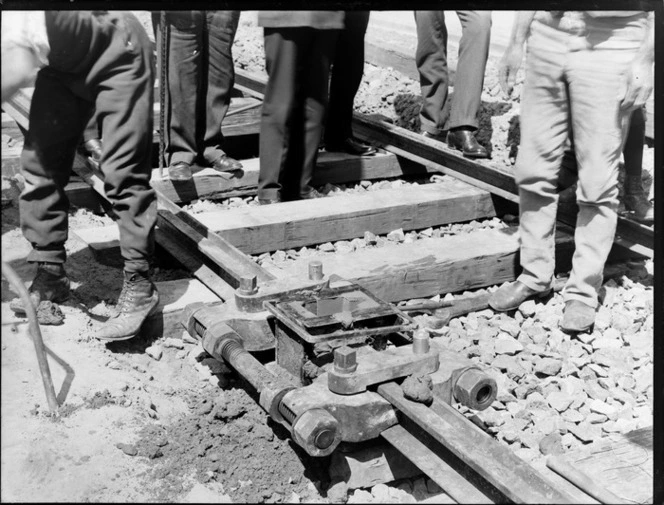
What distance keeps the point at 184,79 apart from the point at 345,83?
1.45 meters

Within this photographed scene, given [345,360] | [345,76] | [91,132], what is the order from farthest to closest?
[345,76] → [91,132] → [345,360]

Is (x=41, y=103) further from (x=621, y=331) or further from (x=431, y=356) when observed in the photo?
(x=621, y=331)

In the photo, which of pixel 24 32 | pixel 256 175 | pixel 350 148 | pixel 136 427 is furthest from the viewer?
pixel 350 148

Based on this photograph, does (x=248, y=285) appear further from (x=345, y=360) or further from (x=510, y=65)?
(x=510, y=65)

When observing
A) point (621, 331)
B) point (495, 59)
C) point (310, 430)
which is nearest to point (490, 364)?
point (621, 331)

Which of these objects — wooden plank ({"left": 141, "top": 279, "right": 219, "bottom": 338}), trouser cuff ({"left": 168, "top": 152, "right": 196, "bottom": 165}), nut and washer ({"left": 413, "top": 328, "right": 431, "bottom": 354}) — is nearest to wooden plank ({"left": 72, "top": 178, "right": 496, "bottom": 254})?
wooden plank ({"left": 141, "top": 279, "right": 219, "bottom": 338})

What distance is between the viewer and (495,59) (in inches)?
357

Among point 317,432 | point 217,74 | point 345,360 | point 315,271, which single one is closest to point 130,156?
point 315,271

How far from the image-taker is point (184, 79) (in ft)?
18.2

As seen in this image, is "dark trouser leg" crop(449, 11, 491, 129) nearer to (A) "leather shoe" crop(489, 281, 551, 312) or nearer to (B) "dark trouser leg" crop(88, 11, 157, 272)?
(A) "leather shoe" crop(489, 281, 551, 312)

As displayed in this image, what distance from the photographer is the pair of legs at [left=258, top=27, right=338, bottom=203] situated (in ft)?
16.9

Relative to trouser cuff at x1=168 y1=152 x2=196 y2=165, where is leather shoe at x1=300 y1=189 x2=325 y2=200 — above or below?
below

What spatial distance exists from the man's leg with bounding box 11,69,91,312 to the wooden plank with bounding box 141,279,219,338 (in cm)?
48

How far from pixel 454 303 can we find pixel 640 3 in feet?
7.18
